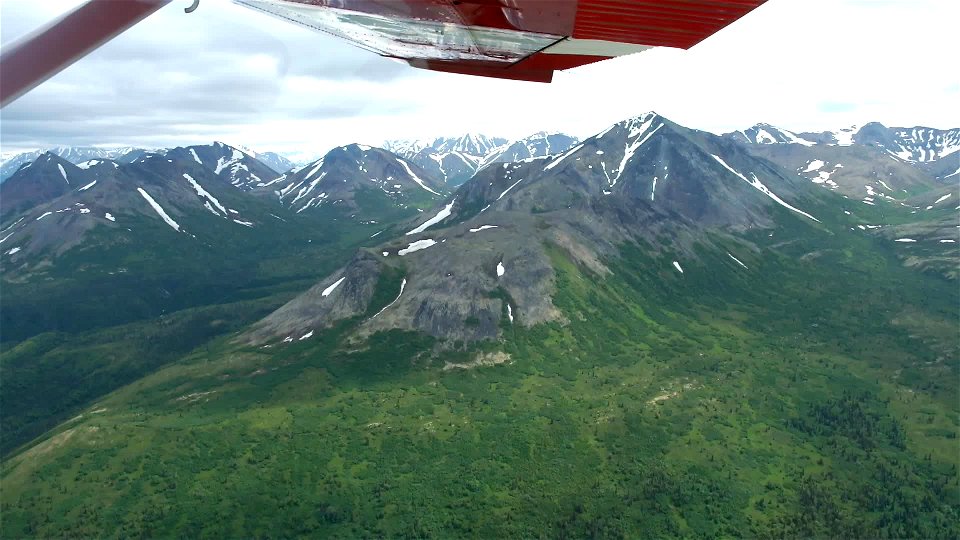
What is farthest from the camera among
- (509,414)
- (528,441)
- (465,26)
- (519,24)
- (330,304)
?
(330,304)

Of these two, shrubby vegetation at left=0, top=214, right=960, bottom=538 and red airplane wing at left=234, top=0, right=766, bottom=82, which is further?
shrubby vegetation at left=0, top=214, right=960, bottom=538

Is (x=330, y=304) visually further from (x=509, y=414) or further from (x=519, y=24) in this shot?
(x=519, y=24)

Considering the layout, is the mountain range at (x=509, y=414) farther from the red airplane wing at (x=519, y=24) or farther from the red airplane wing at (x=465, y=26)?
the red airplane wing at (x=465, y=26)

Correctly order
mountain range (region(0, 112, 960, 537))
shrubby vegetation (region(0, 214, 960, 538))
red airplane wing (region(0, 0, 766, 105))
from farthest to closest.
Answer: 1. mountain range (region(0, 112, 960, 537))
2. shrubby vegetation (region(0, 214, 960, 538))
3. red airplane wing (region(0, 0, 766, 105))

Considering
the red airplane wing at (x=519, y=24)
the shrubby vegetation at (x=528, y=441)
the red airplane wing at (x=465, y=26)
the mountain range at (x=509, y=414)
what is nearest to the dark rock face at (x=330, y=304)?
the mountain range at (x=509, y=414)

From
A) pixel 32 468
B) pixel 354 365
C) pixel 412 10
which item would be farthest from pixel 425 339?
pixel 412 10

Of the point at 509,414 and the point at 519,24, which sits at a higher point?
the point at 519,24

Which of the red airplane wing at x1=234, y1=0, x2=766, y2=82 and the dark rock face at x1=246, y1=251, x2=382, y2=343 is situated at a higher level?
the red airplane wing at x1=234, y1=0, x2=766, y2=82

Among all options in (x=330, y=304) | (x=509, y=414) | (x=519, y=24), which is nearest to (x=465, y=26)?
(x=519, y=24)

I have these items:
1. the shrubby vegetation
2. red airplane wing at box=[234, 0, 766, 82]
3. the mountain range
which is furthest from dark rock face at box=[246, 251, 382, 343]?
red airplane wing at box=[234, 0, 766, 82]

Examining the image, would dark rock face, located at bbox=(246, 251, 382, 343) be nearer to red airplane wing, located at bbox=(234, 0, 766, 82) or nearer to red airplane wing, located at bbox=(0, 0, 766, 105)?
red airplane wing, located at bbox=(234, 0, 766, 82)

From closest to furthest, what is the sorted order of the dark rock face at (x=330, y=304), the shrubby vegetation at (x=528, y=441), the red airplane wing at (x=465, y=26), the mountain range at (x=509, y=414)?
the red airplane wing at (x=465, y=26), the shrubby vegetation at (x=528, y=441), the mountain range at (x=509, y=414), the dark rock face at (x=330, y=304)

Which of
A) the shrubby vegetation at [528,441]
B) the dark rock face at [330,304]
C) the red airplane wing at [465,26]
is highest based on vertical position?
the red airplane wing at [465,26]
